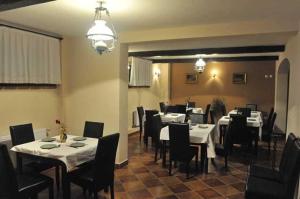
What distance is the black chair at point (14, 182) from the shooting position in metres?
2.29

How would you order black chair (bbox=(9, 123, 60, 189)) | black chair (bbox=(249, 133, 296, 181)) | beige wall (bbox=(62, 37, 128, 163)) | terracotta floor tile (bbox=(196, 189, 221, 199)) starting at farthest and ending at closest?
beige wall (bbox=(62, 37, 128, 163)), terracotta floor tile (bbox=(196, 189, 221, 199)), black chair (bbox=(9, 123, 60, 189)), black chair (bbox=(249, 133, 296, 181))

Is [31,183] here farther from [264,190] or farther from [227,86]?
[227,86]

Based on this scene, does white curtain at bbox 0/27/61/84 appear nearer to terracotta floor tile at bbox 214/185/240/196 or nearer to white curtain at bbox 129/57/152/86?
white curtain at bbox 129/57/152/86

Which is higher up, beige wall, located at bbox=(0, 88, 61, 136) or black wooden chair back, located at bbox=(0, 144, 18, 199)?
beige wall, located at bbox=(0, 88, 61, 136)

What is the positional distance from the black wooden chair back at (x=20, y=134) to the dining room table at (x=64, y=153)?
257 mm

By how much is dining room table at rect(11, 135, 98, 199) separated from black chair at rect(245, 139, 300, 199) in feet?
6.36

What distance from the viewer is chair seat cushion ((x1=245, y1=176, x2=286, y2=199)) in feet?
8.08

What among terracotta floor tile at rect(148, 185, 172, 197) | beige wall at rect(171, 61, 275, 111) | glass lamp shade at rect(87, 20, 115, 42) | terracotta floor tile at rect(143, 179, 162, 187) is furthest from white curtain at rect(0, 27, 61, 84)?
beige wall at rect(171, 61, 275, 111)

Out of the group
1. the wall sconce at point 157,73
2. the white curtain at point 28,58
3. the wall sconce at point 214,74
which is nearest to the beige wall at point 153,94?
the wall sconce at point 157,73

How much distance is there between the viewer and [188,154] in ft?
12.7

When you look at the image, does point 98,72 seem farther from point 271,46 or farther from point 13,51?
point 271,46

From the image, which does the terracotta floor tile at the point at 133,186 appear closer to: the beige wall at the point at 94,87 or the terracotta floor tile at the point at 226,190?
the beige wall at the point at 94,87

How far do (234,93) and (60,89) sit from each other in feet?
22.6

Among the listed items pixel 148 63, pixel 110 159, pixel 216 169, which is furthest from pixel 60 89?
pixel 148 63
